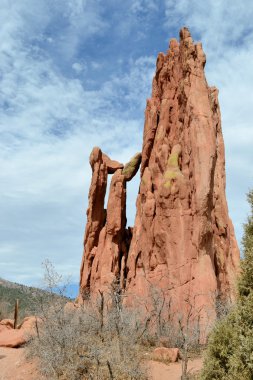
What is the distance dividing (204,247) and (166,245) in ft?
8.93

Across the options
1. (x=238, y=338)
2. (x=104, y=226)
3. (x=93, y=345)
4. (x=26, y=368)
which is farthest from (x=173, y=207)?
(x=238, y=338)

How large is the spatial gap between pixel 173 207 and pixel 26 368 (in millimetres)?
14250

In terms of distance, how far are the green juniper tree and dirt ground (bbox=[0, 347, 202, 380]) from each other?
7.90m

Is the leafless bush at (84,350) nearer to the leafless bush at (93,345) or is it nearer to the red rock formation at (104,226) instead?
the leafless bush at (93,345)

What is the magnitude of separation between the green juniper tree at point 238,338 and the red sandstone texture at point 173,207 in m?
16.2

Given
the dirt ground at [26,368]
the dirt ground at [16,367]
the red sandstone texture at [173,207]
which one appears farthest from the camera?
the red sandstone texture at [173,207]

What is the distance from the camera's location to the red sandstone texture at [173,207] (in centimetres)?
2605

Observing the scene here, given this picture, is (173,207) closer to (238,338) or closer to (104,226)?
(104,226)

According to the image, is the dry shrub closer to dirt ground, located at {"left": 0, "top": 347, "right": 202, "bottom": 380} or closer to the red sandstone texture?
dirt ground, located at {"left": 0, "top": 347, "right": 202, "bottom": 380}

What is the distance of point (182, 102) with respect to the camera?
31.6m

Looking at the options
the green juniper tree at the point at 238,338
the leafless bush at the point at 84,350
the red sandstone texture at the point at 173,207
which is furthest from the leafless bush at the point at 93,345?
the red sandstone texture at the point at 173,207

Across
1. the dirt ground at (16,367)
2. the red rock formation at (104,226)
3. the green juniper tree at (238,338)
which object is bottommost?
the dirt ground at (16,367)

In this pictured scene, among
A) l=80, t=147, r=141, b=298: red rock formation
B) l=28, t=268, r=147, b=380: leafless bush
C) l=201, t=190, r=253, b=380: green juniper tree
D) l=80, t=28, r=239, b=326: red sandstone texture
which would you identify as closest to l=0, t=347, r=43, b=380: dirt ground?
l=28, t=268, r=147, b=380: leafless bush

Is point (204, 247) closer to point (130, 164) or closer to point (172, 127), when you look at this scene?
point (172, 127)
